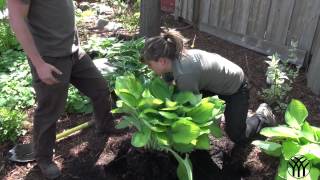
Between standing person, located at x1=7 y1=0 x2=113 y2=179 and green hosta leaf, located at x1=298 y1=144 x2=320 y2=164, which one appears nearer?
standing person, located at x1=7 y1=0 x2=113 y2=179

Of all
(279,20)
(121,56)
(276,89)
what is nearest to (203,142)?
(276,89)

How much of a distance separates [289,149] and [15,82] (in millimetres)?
2985

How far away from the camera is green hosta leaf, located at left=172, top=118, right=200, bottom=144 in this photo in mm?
2898

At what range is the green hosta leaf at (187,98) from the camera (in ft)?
9.98

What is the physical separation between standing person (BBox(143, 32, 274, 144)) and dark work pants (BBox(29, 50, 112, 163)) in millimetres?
599

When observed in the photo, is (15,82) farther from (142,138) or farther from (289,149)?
(289,149)

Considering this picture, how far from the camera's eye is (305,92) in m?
4.57

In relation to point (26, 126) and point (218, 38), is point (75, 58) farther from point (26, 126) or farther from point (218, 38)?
point (218, 38)

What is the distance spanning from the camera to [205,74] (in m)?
3.16

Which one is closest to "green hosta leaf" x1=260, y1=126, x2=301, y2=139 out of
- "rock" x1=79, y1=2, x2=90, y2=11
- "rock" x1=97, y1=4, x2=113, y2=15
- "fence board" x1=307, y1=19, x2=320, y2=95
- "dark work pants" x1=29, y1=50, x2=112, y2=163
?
"dark work pants" x1=29, y1=50, x2=112, y2=163

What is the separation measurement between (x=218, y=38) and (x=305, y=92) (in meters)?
1.89

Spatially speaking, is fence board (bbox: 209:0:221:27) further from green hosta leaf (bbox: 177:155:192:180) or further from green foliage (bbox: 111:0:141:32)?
green hosta leaf (bbox: 177:155:192:180)

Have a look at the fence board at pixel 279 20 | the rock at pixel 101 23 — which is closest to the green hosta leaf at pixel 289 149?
the fence board at pixel 279 20

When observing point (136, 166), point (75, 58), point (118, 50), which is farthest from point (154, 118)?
point (118, 50)
